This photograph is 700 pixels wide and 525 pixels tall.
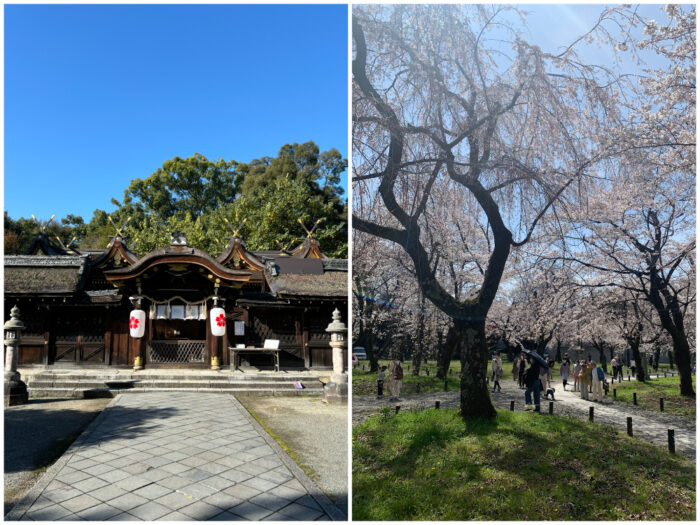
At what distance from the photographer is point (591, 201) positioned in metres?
3.53

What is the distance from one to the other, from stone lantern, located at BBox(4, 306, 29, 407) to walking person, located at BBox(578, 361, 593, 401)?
940 centimetres

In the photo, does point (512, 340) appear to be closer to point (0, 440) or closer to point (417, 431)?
point (417, 431)

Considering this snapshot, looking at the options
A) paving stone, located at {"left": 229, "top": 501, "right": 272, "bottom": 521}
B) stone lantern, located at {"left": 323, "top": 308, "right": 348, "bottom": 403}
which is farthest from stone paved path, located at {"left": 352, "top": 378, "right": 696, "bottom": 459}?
stone lantern, located at {"left": 323, "top": 308, "right": 348, "bottom": 403}

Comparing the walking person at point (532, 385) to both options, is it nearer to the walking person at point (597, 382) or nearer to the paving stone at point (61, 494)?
the walking person at point (597, 382)

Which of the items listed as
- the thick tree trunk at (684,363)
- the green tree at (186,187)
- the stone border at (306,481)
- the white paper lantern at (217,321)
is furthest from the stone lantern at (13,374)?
the green tree at (186,187)

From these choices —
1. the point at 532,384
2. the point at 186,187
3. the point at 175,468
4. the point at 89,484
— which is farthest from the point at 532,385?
the point at 186,187

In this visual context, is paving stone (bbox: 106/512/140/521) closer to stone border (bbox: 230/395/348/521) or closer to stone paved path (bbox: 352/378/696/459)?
stone border (bbox: 230/395/348/521)

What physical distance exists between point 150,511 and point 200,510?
38 cm

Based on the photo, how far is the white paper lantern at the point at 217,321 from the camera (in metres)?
12.3

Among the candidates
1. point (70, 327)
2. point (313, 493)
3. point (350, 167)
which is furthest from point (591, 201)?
point (70, 327)

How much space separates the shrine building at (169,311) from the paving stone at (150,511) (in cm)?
849

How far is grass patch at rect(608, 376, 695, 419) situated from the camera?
11.1 ft

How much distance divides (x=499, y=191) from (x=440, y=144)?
57 centimetres

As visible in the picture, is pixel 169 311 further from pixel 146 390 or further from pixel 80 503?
pixel 80 503
